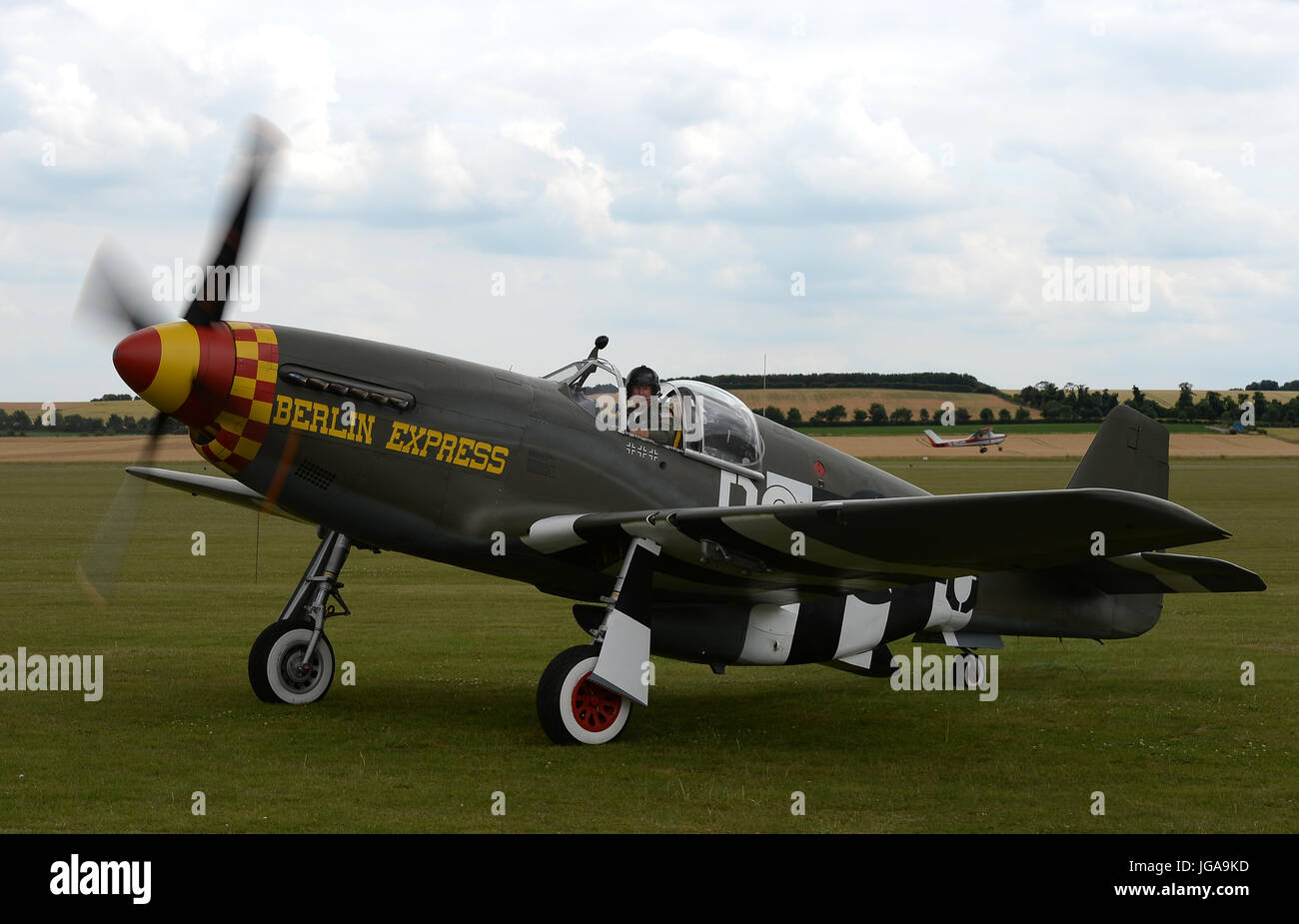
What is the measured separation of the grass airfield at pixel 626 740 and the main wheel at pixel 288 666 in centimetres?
21

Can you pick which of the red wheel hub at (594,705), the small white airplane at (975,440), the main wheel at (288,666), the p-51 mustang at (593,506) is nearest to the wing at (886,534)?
the p-51 mustang at (593,506)

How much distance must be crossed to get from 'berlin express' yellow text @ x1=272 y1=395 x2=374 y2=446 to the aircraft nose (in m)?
0.38

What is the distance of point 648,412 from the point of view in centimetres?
944

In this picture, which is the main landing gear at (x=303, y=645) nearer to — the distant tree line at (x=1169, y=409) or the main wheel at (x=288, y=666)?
the main wheel at (x=288, y=666)

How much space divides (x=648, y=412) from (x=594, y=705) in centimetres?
218

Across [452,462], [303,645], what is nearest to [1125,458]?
[452,462]

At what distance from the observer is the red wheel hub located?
8.62 metres

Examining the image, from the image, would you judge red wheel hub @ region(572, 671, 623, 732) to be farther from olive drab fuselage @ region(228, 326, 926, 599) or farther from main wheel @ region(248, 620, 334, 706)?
main wheel @ region(248, 620, 334, 706)

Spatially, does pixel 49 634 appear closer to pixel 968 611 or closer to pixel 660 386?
pixel 660 386

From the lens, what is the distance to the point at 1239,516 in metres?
38.0

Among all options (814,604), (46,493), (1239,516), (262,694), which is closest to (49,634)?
(262,694)

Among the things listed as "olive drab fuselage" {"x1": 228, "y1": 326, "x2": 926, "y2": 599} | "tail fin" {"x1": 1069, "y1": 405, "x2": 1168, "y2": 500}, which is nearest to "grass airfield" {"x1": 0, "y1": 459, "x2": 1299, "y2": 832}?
"olive drab fuselage" {"x1": 228, "y1": 326, "x2": 926, "y2": 599}

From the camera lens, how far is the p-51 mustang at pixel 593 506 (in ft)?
26.0

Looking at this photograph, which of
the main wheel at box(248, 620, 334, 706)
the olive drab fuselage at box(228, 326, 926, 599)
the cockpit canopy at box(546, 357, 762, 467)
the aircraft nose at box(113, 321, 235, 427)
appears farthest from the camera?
the main wheel at box(248, 620, 334, 706)
